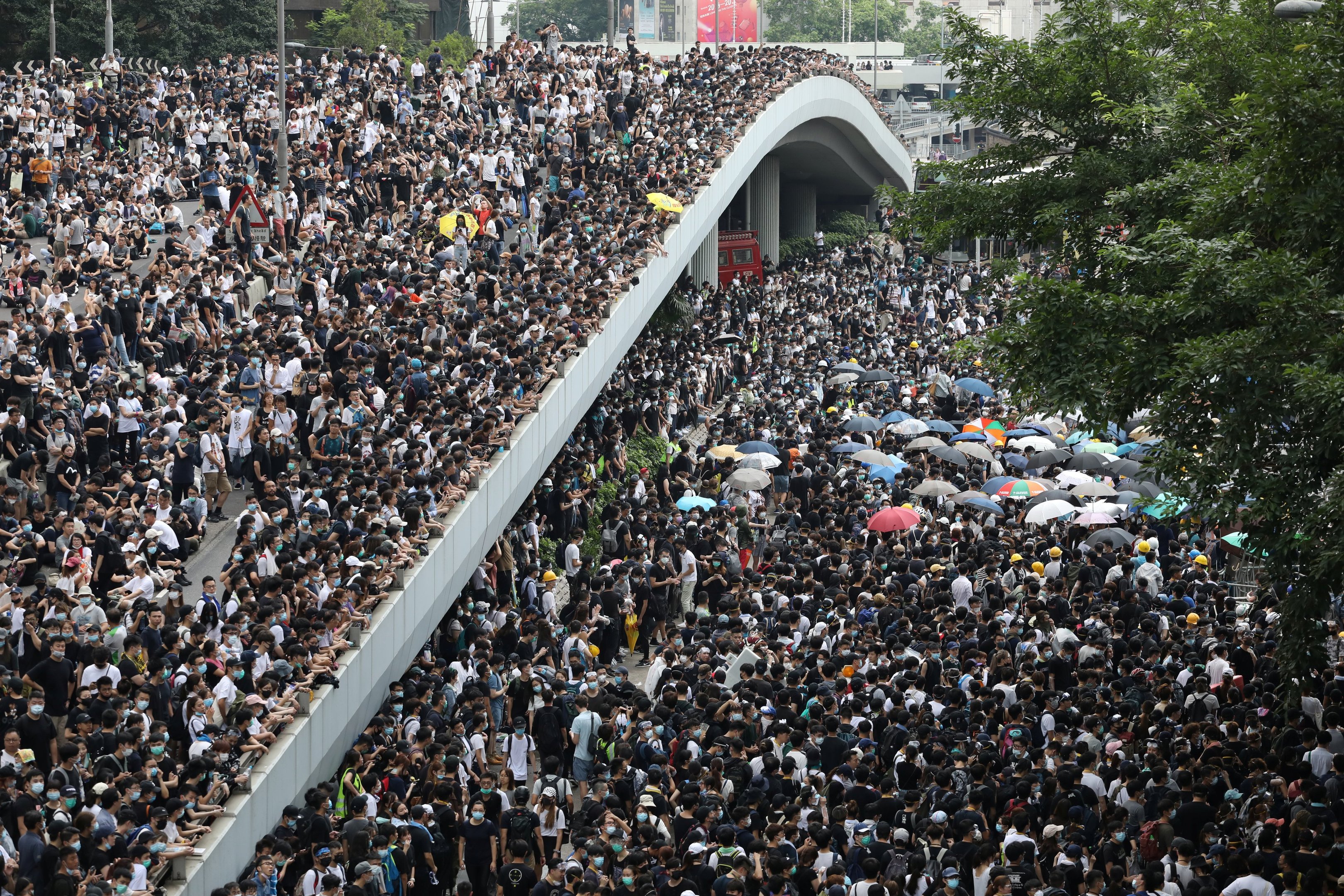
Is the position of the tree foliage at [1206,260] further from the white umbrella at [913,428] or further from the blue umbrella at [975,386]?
the blue umbrella at [975,386]

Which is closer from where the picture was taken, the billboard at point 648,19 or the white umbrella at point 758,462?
the white umbrella at point 758,462

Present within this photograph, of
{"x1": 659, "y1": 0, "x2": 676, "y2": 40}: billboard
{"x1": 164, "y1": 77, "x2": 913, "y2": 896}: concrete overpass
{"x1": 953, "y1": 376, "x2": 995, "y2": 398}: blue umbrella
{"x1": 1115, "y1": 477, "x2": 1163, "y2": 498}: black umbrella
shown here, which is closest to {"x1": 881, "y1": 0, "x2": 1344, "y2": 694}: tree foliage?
{"x1": 1115, "y1": 477, "x2": 1163, "y2": 498}: black umbrella

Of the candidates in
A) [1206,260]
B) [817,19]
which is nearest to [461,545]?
[1206,260]

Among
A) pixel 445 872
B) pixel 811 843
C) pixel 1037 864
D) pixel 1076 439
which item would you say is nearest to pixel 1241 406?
pixel 1037 864

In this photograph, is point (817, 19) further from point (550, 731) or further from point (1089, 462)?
point (550, 731)

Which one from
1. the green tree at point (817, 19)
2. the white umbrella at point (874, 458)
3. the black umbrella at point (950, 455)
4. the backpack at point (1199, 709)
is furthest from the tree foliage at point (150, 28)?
the green tree at point (817, 19)

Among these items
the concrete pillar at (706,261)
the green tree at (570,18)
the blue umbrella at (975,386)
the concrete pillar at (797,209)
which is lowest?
the blue umbrella at (975,386)

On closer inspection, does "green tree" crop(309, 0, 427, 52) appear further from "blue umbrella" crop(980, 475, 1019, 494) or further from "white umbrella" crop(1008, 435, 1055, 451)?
"blue umbrella" crop(980, 475, 1019, 494)
